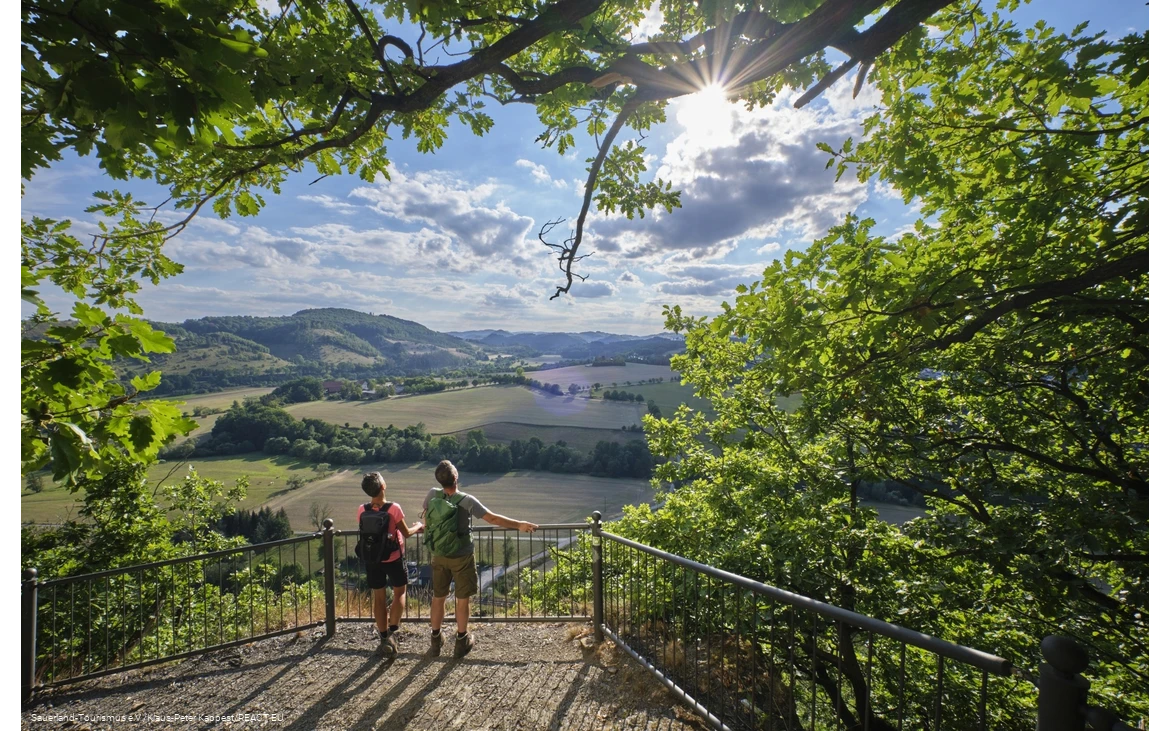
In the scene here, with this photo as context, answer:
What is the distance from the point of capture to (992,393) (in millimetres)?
5238

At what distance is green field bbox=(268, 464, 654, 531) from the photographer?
1292 inches

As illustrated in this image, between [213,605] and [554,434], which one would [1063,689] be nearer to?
[213,605]

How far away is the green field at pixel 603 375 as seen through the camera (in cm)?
7158

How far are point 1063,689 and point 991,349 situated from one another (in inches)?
182

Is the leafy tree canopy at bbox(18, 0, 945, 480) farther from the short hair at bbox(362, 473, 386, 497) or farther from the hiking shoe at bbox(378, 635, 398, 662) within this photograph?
the hiking shoe at bbox(378, 635, 398, 662)

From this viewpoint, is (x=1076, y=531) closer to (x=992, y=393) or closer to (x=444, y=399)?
(x=992, y=393)

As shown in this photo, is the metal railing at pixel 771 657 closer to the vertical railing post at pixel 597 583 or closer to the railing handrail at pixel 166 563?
the vertical railing post at pixel 597 583

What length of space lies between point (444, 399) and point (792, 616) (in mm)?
72695

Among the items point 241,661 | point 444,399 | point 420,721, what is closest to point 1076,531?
point 420,721

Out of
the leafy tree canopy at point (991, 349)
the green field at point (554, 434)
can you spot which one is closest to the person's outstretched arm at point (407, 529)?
the leafy tree canopy at point (991, 349)

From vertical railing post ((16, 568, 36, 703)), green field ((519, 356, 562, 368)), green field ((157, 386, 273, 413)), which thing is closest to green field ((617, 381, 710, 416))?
green field ((519, 356, 562, 368))

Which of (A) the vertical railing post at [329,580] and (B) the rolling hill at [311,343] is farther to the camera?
(B) the rolling hill at [311,343]

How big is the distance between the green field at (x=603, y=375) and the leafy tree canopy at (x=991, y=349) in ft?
203

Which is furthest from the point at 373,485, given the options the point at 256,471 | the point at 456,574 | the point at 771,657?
the point at 256,471
